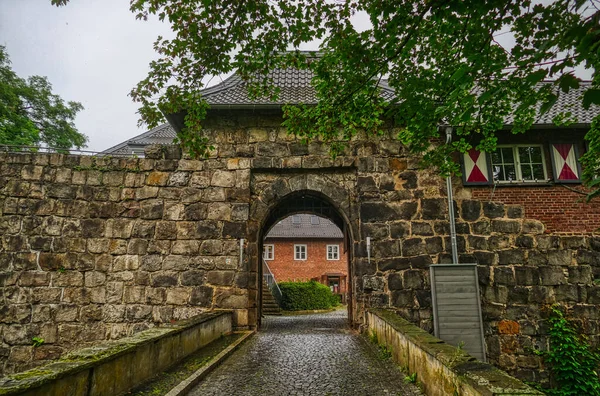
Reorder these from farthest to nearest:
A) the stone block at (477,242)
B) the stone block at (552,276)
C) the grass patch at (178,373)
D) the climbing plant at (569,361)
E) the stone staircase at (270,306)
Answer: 1. the stone staircase at (270,306)
2. the stone block at (477,242)
3. the stone block at (552,276)
4. the climbing plant at (569,361)
5. the grass patch at (178,373)

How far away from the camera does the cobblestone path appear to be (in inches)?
160

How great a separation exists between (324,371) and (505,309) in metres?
4.58

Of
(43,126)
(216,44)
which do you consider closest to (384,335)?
(216,44)

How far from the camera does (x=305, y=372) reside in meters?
4.80

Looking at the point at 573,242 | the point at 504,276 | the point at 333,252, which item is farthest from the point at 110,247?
the point at 333,252

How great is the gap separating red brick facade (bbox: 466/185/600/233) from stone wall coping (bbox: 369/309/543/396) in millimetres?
5030

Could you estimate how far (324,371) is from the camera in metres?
4.84

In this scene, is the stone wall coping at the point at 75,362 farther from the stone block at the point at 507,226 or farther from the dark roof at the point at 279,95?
the stone block at the point at 507,226

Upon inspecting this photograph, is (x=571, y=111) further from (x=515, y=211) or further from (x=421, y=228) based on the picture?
(x=421, y=228)

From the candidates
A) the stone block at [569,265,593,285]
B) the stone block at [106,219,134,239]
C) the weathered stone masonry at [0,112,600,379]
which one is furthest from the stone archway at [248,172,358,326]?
the stone block at [569,265,593,285]

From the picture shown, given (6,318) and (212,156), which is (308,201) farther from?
(6,318)

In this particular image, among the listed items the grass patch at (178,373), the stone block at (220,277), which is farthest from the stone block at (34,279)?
the grass patch at (178,373)

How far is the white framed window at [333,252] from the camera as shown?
27.7m

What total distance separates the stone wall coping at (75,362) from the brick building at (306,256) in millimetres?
22479
